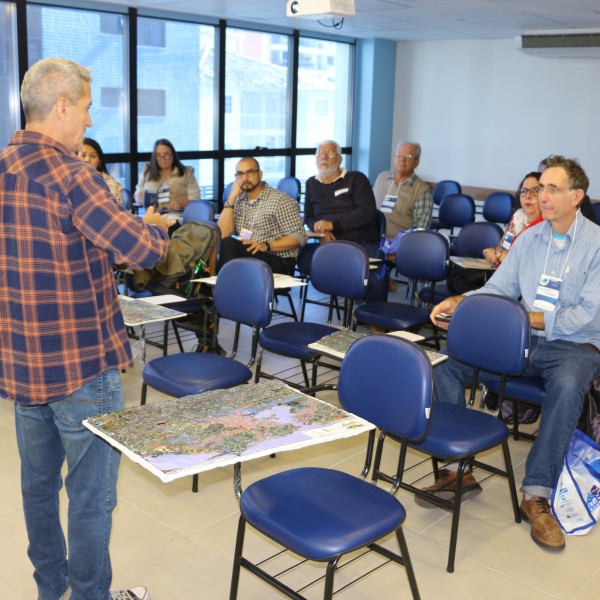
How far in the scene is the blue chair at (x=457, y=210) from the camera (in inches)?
316

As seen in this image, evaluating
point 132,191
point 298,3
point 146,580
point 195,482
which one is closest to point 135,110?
point 132,191

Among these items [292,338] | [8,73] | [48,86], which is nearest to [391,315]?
[292,338]

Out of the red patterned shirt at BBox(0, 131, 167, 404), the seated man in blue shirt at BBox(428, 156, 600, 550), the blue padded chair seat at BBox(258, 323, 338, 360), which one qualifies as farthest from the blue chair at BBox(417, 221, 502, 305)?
Result: the red patterned shirt at BBox(0, 131, 167, 404)

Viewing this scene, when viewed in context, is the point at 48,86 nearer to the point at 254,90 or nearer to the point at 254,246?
the point at 254,246

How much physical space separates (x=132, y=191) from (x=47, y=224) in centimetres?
631

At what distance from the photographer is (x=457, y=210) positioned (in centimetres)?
809

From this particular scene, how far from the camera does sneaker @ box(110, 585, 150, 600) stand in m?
2.53

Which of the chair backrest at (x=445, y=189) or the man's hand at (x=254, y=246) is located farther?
the chair backrest at (x=445, y=189)

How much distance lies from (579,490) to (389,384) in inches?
45.1

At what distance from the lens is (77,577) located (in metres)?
2.21

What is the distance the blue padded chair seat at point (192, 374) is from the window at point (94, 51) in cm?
466

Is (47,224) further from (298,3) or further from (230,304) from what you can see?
(298,3)

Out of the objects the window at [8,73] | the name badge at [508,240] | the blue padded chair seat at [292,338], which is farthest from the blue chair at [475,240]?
the window at [8,73]

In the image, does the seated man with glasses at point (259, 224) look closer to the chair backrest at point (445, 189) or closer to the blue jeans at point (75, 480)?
the blue jeans at point (75, 480)
